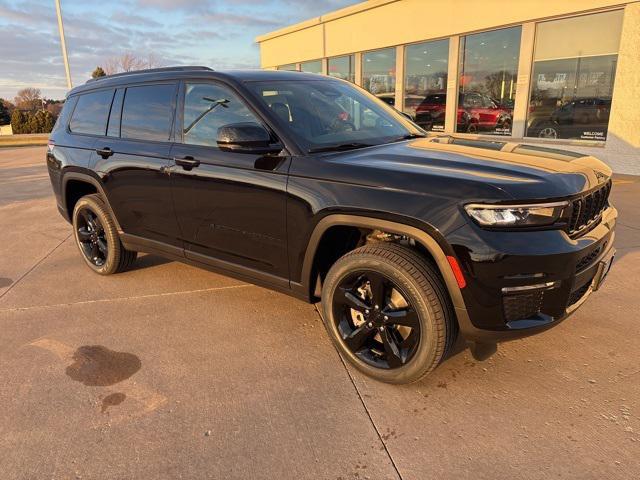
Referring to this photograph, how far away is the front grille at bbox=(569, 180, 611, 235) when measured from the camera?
2.55 metres

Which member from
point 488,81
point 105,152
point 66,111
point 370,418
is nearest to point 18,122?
point 488,81

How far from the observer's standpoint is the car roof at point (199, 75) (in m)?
3.54

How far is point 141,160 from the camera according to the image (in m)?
3.97

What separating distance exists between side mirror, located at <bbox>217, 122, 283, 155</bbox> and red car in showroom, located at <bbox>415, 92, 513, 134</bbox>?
1045cm

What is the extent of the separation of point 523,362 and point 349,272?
1264 millimetres

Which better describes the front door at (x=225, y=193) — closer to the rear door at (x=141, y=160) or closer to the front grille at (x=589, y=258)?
the rear door at (x=141, y=160)

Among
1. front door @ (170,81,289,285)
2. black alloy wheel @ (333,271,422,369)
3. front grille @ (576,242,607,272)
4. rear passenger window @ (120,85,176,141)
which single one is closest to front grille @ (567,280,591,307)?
front grille @ (576,242,607,272)

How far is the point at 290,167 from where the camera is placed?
9.96 ft

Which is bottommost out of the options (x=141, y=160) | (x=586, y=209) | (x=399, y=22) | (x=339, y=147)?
(x=586, y=209)

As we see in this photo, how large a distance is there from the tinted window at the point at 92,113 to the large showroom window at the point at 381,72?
1208 centimetres

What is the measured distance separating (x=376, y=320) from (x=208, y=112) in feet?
6.40

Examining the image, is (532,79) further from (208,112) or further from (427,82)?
(208,112)

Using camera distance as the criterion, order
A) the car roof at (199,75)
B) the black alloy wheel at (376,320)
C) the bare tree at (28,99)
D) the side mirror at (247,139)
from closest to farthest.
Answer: the black alloy wheel at (376,320) < the side mirror at (247,139) < the car roof at (199,75) < the bare tree at (28,99)

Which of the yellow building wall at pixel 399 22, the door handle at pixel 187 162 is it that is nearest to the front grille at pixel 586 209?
the door handle at pixel 187 162
